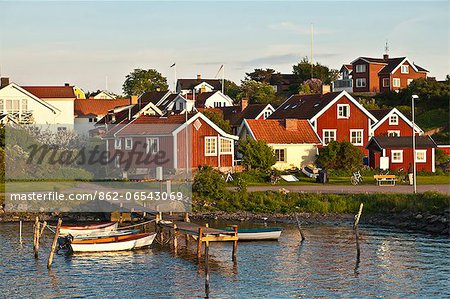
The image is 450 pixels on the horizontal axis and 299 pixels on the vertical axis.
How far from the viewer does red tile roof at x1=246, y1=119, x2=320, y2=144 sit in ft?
224

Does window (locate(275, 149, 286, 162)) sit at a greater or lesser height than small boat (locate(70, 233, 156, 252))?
greater

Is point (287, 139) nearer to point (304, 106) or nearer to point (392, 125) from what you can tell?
point (304, 106)

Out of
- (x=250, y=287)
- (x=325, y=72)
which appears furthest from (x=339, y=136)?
(x=325, y=72)

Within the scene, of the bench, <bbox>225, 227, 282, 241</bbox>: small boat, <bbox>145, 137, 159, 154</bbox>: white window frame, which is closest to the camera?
<bbox>225, 227, 282, 241</bbox>: small boat

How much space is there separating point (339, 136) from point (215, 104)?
3204 centimetres

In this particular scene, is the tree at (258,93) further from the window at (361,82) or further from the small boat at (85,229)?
the small boat at (85,229)

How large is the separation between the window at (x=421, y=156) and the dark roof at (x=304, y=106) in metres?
10.4

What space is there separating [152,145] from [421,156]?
21617 millimetres

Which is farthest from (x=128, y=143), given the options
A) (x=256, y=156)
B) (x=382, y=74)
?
(x=382, y=74)

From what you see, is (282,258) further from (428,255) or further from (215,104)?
(215,104)

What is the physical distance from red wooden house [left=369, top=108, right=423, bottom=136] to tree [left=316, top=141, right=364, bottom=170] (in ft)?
31.4

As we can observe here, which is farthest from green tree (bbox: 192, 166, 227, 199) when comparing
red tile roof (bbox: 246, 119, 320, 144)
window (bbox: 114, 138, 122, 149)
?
window (bbox: 114, 138, 122, 149)

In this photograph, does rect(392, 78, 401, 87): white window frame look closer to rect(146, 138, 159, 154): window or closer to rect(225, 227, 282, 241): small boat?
rect(146, 138, 159, 154): window

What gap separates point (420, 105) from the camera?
96125mm
